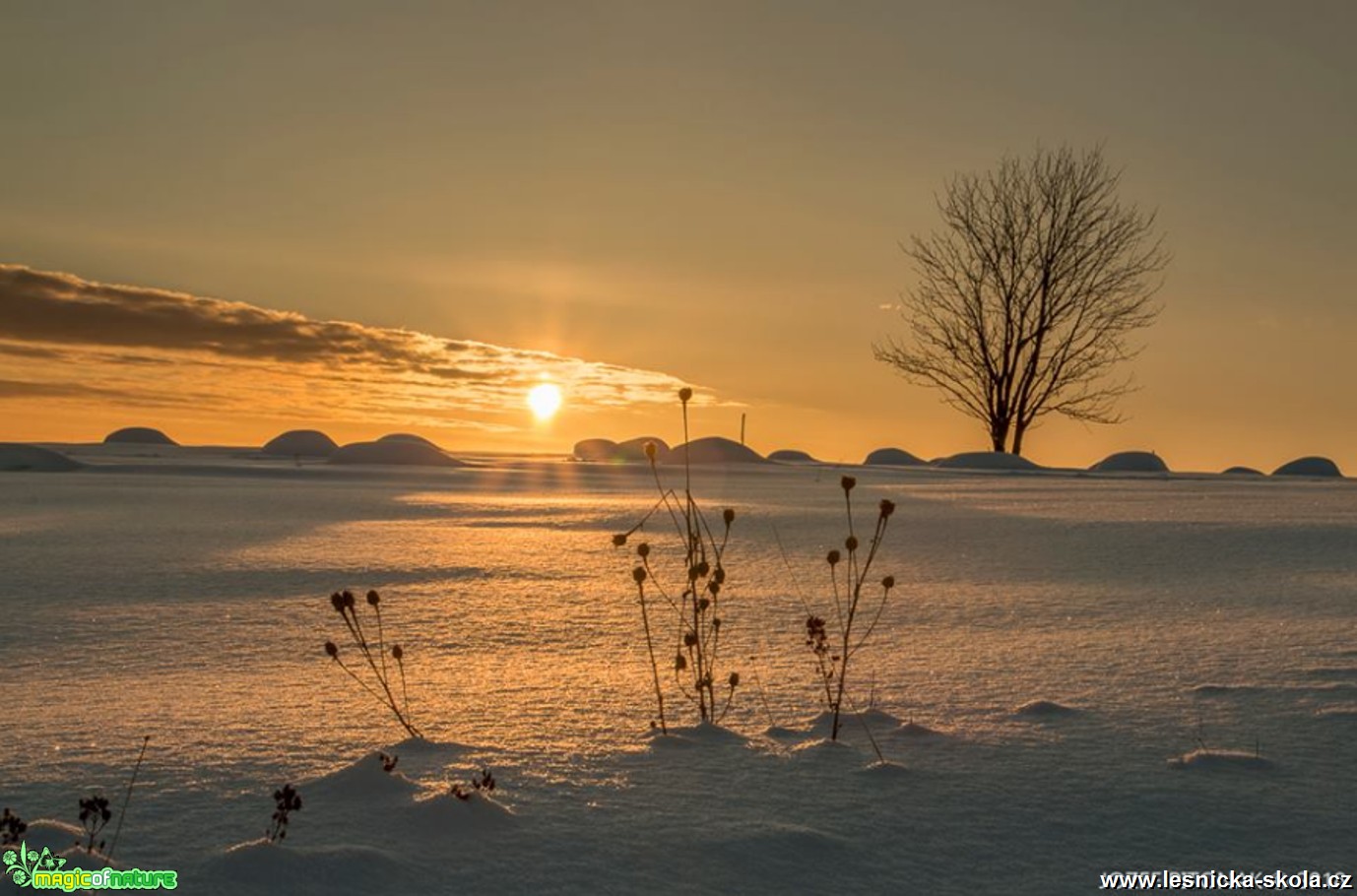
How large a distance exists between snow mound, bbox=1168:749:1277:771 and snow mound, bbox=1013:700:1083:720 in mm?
360

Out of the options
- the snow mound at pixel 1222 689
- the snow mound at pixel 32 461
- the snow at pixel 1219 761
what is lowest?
the snow at pixel 1219 761

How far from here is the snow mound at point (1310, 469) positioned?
21.5 meters

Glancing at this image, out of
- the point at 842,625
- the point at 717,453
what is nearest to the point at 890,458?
the point at 717,453

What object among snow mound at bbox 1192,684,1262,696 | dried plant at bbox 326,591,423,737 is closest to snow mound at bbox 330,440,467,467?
dried plant at bbox 326,591,423,737

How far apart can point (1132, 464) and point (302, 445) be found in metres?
19.8

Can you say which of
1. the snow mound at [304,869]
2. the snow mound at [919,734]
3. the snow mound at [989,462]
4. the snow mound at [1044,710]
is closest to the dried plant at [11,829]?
the snow mound at [304,869]

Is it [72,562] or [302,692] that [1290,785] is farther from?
[72,562]

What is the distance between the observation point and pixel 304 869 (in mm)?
1542

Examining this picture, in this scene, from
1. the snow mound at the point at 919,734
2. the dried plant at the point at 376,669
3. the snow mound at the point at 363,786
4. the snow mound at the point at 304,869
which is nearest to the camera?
the snow mound at the point at 304,869

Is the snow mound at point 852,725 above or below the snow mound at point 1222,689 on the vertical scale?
below

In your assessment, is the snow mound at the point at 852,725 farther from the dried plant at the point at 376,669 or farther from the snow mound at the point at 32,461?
the snow mound at the point at 32,461

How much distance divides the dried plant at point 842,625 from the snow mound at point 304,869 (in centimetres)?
90

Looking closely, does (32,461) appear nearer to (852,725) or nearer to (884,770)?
(852,725)

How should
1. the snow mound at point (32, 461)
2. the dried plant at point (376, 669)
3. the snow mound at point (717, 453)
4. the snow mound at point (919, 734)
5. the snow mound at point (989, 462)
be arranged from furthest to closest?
the snow mound at point (717, 453), the snow mound at point (989, 462), the snow mound at point (32, 461), the snow mound at point (919, 734), the dried plant at point (376, 669)
